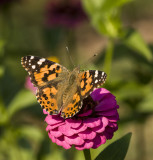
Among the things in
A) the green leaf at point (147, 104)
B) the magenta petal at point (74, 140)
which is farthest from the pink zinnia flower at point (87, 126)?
the green leaf at point (147, 104)

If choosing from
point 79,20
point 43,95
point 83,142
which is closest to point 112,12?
point 43,95

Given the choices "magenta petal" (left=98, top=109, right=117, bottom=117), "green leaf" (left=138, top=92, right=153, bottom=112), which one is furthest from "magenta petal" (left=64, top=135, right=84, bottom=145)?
"green leaf" (left=138, top=92, right=153, bottom=112)

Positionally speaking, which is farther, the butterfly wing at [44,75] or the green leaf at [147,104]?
the green leaf at [147,104]

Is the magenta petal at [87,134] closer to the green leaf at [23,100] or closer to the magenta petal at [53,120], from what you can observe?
the magenta petal at [53,120]

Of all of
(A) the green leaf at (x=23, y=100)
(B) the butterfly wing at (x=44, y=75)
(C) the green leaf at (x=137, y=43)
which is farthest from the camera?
(A) the green leaf at (x=23, y=100)

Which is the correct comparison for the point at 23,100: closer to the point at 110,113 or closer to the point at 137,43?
the point at 137,43

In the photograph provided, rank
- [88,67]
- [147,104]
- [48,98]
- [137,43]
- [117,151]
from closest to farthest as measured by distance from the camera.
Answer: [117,151], [48,98], [137,43], [88,67], [147,104]

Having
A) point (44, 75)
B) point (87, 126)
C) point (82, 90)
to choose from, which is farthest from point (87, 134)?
point (44, 75)
